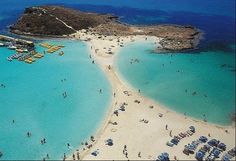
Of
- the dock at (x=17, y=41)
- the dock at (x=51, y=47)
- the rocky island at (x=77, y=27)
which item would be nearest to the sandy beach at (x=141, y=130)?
the dock at (x=51, y=47)

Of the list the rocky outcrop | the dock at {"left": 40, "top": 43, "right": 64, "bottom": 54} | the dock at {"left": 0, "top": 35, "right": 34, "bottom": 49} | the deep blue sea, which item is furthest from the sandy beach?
the rocky outcrop

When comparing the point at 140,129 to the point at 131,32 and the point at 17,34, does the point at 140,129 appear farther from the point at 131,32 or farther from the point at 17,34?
the point at 17,34

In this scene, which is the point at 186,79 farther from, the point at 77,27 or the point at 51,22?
the point at 51,22

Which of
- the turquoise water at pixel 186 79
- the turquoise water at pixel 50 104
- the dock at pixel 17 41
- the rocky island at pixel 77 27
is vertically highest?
the rocky island at pixel 77 27

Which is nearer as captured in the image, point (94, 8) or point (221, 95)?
point (221, 95)

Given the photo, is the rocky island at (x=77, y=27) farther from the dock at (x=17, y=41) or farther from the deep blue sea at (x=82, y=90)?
the dock at (x=17, y=41)

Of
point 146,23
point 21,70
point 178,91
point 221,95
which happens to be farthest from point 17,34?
point 221,95

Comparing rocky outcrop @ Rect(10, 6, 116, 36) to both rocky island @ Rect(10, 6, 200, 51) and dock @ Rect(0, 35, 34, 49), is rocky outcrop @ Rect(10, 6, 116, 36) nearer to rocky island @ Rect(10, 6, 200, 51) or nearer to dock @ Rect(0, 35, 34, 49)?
rocky island @ Rect(10, 6, 200, 51)
